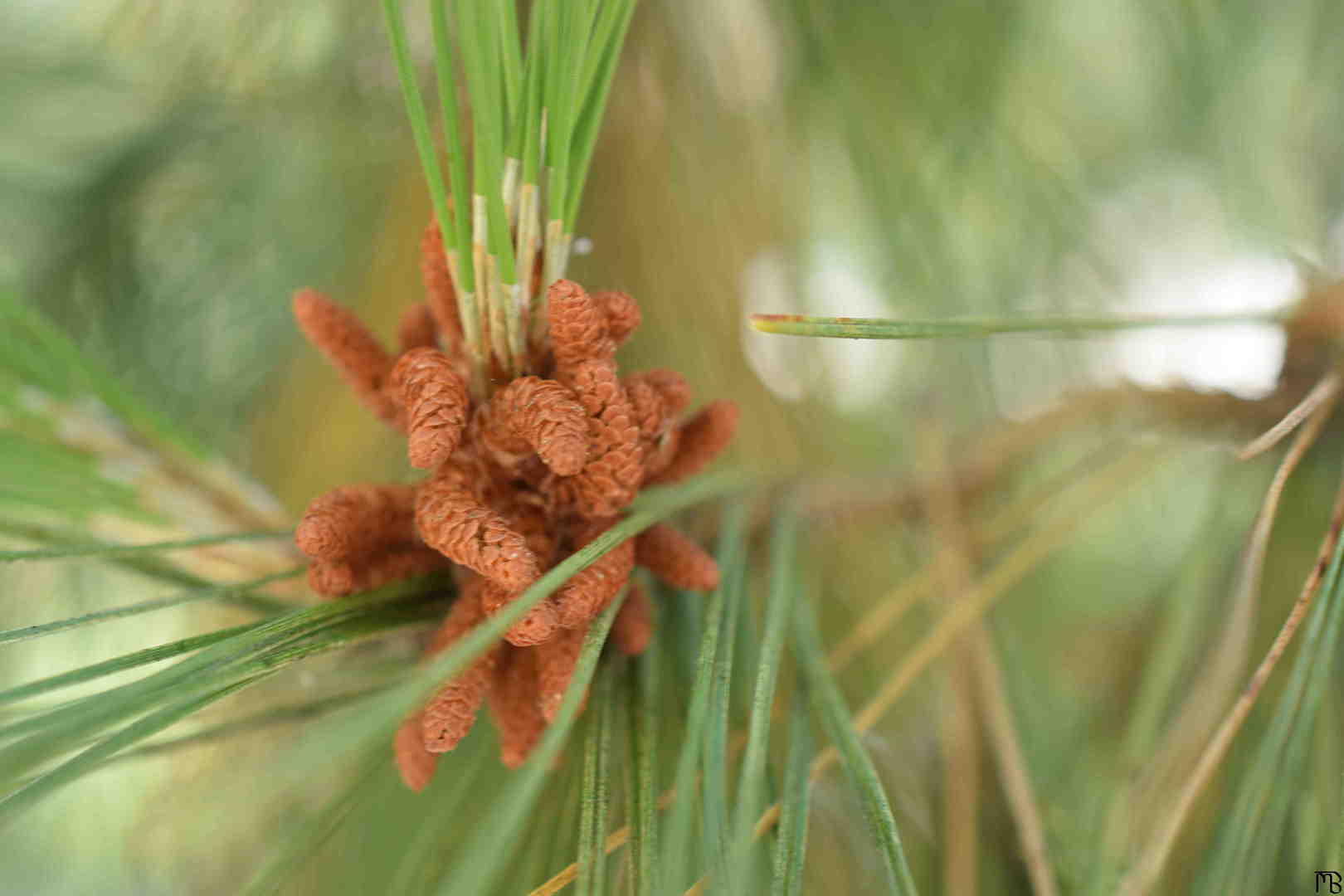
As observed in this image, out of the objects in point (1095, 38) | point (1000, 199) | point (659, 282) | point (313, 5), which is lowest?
point (659, 282)

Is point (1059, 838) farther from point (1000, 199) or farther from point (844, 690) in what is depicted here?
point (1000, 199)

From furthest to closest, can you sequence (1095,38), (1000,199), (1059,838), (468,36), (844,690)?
1. (1095,38)
2. (1000,199)
3. (844,690)
4. (1059,838)
5. (468,36)

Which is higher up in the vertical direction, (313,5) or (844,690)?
(313,5)

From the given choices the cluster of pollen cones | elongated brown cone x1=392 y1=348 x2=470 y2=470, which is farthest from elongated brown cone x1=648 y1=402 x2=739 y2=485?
elongated brown cone x1=392 y1=348 x2=470 y2=470

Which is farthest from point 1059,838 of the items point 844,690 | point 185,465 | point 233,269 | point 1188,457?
point 233,269

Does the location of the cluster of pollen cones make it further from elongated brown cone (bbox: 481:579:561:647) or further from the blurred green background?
the blurred green background

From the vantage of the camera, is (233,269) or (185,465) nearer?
(185,465)
